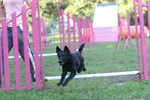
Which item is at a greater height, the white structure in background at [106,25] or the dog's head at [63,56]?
the white structure in background at [106,25]

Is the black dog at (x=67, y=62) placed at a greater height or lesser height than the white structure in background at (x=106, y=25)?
lesser

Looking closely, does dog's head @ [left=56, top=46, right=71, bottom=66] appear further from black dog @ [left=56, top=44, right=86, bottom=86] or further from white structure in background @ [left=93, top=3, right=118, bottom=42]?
white structure in background @ [left=93, top=3, right=118, bottom=42]

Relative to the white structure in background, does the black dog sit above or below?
below

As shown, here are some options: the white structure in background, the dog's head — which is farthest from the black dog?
the white structure in background

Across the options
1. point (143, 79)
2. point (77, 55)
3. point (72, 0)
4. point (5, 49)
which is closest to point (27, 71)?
point (5, 49)

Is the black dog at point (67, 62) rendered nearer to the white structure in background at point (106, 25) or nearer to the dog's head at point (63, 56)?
the dog's head at point (63, 56)

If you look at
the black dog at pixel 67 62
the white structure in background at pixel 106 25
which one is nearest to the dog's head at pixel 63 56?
the black dog at pixel 67 62

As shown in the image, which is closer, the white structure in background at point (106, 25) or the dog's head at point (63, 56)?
the dog's head at point (63, 56)

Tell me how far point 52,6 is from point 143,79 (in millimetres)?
10476

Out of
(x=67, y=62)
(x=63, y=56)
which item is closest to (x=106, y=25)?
(x=67, y=62)

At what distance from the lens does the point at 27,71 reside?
13.0 feet

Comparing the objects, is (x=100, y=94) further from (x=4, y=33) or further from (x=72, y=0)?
(x=72, y=0)

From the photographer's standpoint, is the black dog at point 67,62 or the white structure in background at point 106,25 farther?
the white structure in background at point 106,25

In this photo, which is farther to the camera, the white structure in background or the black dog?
the white structure in background
